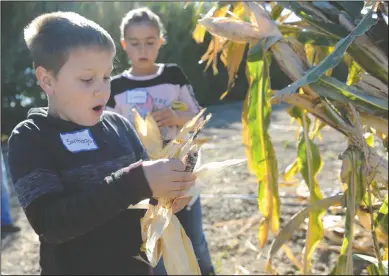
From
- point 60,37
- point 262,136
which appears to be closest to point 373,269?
point 262,136

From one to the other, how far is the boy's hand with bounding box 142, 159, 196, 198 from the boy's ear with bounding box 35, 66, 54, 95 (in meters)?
0.24

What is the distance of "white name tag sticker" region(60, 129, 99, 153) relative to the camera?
0.97 meters

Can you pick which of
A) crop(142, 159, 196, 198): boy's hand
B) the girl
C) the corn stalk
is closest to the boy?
crop(142, 159, 196, 198): boy's hand

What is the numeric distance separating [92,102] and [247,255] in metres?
1.51

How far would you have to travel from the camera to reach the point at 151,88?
5.45 ft

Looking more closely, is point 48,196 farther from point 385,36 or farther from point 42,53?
point 385,36

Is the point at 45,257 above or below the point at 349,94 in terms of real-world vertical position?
below

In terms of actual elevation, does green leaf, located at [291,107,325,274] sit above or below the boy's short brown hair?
Answer: below

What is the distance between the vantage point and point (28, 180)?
0.92 meters

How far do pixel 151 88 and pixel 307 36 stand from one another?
0.47 m

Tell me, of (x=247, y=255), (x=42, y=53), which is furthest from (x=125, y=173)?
(x=247, y=255)

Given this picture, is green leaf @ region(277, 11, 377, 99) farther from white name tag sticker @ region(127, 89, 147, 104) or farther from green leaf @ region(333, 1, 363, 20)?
white name tag sticker @ region(127, 89, 147, 104)

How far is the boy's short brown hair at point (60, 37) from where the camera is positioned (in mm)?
874

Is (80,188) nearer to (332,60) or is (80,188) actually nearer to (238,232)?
(332,60)
